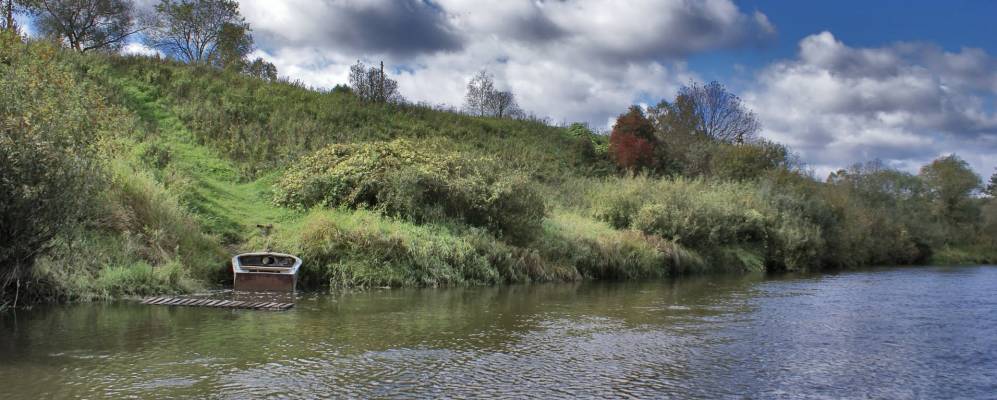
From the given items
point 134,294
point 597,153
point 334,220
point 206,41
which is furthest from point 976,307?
point 206,41

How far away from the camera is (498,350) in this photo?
10.1m

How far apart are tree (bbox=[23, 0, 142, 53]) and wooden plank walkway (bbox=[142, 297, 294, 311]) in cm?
3283

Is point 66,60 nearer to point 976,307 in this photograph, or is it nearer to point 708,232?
point 708,232

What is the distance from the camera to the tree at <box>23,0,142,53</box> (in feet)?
133

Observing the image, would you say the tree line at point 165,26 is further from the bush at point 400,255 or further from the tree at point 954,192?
the tree at point 954,192

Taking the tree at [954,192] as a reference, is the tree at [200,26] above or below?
above

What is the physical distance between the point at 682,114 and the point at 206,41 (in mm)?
38015

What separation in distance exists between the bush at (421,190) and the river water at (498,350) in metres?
6.05

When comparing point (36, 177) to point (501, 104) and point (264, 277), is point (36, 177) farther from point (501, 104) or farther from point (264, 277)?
point (501, 104)

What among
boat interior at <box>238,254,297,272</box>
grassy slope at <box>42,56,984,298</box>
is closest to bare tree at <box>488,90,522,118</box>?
grassy slope at <box>42,56,984,298</box>

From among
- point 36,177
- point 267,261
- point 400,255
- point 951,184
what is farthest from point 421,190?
point 951,184

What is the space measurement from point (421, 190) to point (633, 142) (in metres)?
27.5

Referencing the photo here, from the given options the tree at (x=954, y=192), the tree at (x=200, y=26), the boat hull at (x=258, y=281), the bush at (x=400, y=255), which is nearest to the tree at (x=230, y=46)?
the tree at (x=200, y=26)

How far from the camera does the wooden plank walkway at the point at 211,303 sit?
1343cm
